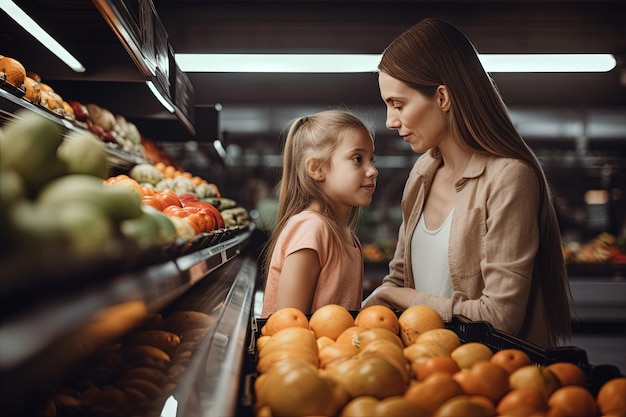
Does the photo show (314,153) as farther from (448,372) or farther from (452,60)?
(448,372)

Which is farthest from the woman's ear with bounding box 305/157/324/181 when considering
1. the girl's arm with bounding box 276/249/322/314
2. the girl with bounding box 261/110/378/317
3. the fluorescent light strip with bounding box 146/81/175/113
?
the fluorescent light strip with bounding box 146/81/175/113

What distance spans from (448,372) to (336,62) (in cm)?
385

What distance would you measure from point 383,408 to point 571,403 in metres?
0.34

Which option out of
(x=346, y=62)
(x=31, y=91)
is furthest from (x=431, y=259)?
(x=346, y=62)

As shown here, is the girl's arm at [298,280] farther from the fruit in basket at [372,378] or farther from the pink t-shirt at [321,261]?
the fruit in basket at [372,378]

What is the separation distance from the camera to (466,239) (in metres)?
1.85

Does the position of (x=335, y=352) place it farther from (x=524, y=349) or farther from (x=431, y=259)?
(x=431, y=259)

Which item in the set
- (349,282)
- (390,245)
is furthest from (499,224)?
(390,245)

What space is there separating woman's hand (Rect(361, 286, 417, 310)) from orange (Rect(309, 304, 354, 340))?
43 centimetres

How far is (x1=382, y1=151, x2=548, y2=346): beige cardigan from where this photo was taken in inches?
65.4

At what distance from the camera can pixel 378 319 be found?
4.59 ft

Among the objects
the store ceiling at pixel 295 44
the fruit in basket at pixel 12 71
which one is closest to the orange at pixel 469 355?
the store ceiling at pixel 295 44

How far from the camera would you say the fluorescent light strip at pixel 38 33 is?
198 cm

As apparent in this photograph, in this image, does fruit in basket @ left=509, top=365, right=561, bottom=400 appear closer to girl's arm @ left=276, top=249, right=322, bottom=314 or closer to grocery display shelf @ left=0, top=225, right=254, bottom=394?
grocery display shelf @ left=0, top=225, right=254, bottom=394
